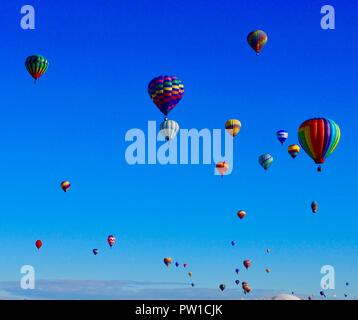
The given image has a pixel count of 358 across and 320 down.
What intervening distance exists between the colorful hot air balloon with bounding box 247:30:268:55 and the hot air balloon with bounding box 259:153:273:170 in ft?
38.6

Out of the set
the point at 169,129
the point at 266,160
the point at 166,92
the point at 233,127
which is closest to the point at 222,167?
the point at 266,160

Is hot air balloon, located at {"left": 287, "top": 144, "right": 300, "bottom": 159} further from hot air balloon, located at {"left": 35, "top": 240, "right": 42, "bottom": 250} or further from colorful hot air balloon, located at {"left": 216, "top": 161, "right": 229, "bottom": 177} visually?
hot air balloon, located at {"left": 35, "top": 240, "right": 42, "bottom": 250}

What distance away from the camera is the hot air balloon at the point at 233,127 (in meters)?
60.2

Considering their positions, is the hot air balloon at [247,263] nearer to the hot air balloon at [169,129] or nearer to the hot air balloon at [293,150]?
the hot air balloon at [293,150]

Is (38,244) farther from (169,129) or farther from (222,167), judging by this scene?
(169,129)

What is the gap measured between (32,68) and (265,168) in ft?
76.7

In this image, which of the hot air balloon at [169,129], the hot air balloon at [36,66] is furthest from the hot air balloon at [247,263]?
the hot air balloon at [36,66]

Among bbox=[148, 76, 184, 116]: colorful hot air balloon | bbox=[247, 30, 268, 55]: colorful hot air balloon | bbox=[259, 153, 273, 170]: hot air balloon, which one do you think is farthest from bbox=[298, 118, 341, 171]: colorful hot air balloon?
bbox=[259, 153, 273, 170]: hot air balloon

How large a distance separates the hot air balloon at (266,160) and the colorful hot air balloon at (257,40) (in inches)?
463

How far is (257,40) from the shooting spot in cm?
5772
